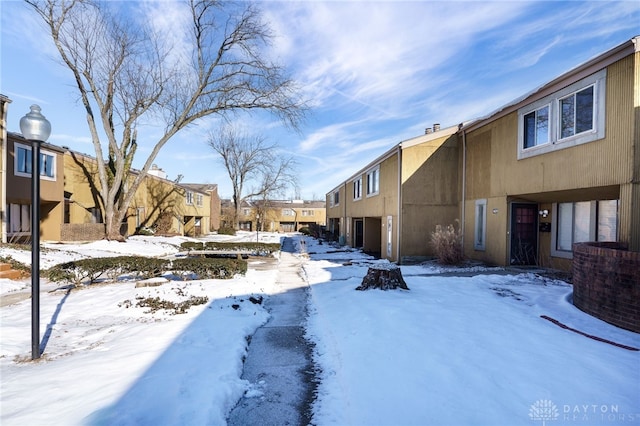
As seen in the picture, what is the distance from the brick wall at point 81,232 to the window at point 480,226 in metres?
20.9

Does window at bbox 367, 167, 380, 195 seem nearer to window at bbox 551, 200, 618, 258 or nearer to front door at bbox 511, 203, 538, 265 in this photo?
front door at bbox 511, 203, 538, 265

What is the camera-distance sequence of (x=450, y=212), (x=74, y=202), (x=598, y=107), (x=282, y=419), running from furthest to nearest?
(x=74, y=202) < (x=450, y=212) < (x=598, y=107) < (x=282, y=419)

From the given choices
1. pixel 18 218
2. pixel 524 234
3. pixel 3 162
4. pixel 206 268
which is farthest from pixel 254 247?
pixel 18 218

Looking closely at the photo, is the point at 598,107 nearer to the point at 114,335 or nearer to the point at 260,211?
the point at 114,335

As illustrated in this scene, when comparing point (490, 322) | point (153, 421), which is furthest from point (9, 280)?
point (490, 322)

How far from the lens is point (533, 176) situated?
9656 millimetres

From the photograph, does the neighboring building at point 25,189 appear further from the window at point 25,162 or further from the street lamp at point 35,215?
the street lamp at point 35,215

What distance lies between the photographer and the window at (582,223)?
884 centimetres

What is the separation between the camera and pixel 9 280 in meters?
9.20

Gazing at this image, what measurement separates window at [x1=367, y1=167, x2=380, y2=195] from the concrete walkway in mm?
11819

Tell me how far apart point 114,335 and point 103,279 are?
5.50 m

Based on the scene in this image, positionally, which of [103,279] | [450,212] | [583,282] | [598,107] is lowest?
[103,279]

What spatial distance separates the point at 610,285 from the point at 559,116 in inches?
212

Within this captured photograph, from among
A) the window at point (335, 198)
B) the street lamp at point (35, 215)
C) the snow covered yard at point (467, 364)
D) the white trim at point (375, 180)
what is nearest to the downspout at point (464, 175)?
the white trim at point (375, 180)
